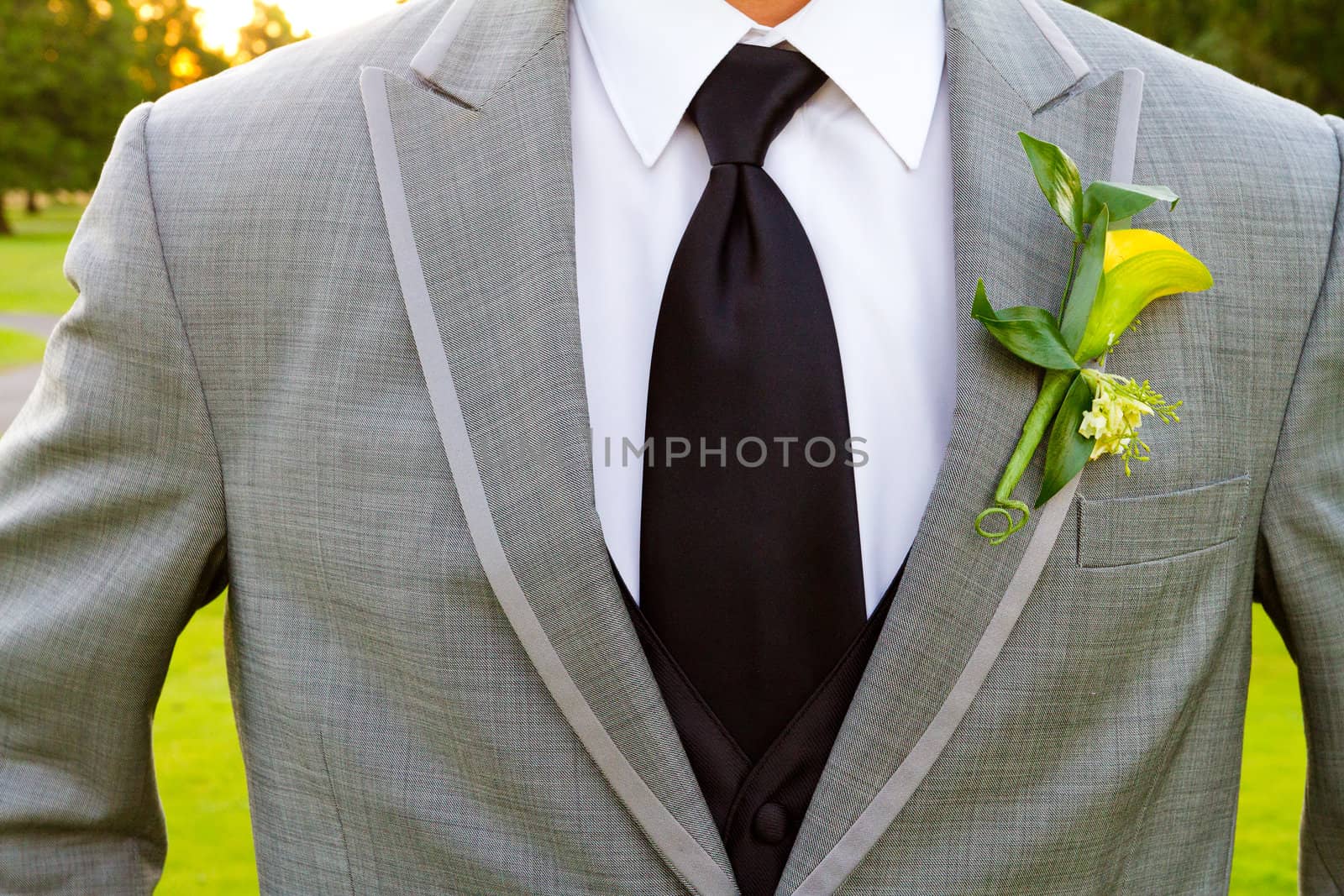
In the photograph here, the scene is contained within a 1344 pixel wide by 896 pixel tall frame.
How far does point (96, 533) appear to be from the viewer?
1.34 metres

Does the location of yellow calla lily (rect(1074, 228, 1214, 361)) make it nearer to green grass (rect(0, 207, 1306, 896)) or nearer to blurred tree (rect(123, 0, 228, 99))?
green grass (rect(0, 207, 1306, 896))

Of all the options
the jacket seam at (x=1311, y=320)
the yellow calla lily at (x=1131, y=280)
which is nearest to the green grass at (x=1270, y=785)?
the jacket seam at (x=1311, y=320)

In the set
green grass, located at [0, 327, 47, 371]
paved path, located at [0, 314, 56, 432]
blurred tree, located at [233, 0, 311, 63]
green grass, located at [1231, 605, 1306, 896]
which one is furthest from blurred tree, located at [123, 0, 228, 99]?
green grass, located at [1231, 605, 1306, 896]

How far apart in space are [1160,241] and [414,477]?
0.82m

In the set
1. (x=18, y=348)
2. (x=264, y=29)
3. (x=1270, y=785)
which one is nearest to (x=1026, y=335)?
(x=1270, y=785)

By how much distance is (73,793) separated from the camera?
54.0 inches

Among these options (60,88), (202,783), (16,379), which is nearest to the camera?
(202,783)

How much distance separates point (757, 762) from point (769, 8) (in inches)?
33.4

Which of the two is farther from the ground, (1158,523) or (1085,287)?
(1085,287)

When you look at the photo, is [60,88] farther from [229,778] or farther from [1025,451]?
[1025,451]

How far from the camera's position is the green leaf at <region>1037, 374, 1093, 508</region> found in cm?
125

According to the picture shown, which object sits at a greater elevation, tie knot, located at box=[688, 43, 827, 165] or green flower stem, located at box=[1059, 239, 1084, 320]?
tie knot, located at box=[688, 43, 827, 165]

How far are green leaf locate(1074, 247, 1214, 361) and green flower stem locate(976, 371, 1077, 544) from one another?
0.04m

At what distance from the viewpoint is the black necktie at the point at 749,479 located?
129 cm
